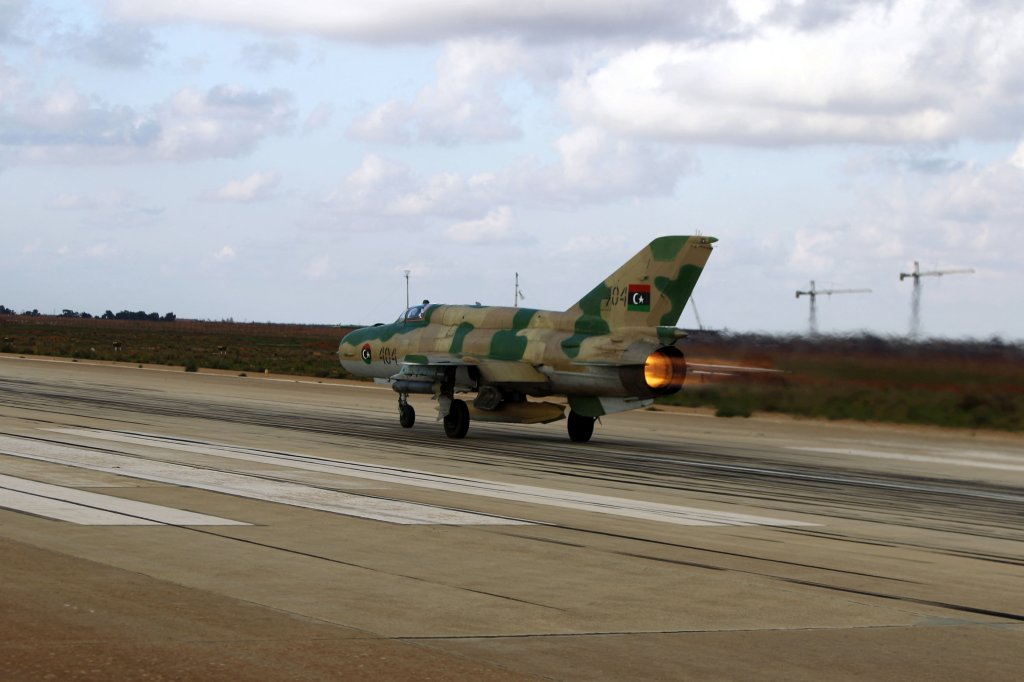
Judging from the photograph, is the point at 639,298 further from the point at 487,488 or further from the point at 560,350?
the point at 487,488

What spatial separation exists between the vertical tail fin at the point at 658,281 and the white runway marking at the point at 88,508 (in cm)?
1325

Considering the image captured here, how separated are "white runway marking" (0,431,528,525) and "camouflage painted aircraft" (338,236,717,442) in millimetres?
9499

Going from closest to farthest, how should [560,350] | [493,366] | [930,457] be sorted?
[560,350] < [493,366] < [930,457]

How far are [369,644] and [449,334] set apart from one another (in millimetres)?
21993

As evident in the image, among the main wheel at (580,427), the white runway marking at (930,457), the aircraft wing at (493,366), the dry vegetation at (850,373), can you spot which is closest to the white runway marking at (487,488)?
the aircraft wing at (493,366)

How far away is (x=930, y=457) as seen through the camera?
28.5m

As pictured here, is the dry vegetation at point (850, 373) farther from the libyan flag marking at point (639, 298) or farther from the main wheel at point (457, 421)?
the main wheel at point (457, 421)

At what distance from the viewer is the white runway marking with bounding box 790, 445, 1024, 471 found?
2694 centimetres

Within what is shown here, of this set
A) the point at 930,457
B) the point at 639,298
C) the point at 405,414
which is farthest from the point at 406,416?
the point at 930,457

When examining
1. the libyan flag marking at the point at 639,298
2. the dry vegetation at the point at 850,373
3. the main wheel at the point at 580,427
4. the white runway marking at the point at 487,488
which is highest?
the libyan flag marking at the point at 639,298

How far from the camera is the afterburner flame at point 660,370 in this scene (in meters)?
25.0

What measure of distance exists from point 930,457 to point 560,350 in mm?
9039

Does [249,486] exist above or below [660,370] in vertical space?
below

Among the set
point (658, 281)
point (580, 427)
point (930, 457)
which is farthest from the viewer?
point (930, 457)
